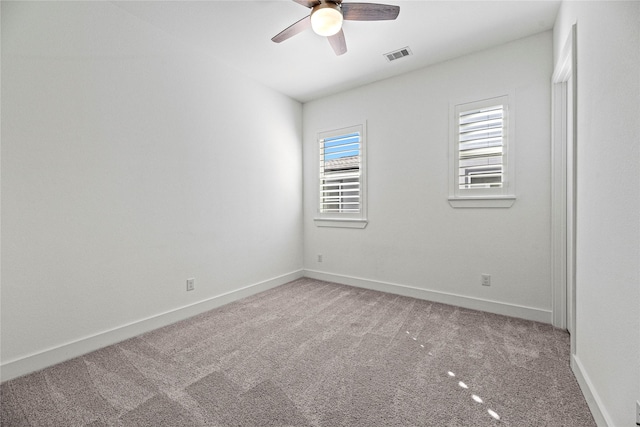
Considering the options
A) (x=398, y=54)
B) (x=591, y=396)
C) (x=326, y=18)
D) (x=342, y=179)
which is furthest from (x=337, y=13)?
(x=591, y=396)

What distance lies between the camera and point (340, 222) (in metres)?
4.01

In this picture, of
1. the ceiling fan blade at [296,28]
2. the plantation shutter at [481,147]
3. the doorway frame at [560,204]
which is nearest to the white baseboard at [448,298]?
the doorway frame at [560,204]

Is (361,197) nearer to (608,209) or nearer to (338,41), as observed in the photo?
(338,41)

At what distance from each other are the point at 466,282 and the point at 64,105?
13.2 ft

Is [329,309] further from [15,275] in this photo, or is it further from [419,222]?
[15,275]

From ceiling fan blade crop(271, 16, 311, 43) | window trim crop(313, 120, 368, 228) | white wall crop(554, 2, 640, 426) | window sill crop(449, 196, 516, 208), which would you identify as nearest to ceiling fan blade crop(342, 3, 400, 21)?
ceiling fan blade crop(271, 16, 311, 43)

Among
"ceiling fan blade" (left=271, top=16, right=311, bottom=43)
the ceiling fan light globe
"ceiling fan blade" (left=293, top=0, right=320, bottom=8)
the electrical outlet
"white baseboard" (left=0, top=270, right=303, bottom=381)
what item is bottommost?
"white baseboard" (left=0, top=270, right=303, bottom=381)

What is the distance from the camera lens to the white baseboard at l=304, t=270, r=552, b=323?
267 cm

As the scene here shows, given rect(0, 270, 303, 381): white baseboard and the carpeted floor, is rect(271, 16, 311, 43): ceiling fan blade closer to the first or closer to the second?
the carpeted floor

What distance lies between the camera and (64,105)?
2.04m

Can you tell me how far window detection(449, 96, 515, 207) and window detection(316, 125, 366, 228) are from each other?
46.8 inches

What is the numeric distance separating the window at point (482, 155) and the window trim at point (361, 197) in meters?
1.12

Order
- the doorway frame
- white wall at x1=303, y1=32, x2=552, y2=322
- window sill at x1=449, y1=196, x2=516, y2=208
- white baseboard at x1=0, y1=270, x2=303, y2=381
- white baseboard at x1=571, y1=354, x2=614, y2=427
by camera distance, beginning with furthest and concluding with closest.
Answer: window sill at x1=449, y1=196, x2=516, y2=208 < white wall at x1=303, y1=32, x2=552, y2=322 < the doorway frame < white baseboard at x1=0, y1=270, x2=303, y2=381 < white baseboard at x1=571, y1=354, x2=614, y2=427

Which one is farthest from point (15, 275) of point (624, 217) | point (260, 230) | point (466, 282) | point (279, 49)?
point (466, 282)
